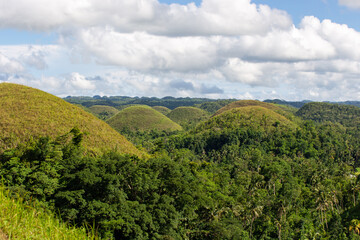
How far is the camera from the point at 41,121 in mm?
66500

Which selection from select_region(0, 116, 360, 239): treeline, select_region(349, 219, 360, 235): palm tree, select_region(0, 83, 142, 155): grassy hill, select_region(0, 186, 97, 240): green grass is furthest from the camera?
select_region(0, 83, 142, 155): grassy hill

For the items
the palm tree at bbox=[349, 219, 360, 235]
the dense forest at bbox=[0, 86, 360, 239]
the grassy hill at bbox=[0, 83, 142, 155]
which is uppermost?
the grassy hill at bbox=[0, 83, 142, 155]

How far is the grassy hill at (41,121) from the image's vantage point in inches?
2400

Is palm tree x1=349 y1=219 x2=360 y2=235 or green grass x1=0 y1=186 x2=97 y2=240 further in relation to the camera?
palm tree x1=349 y1=219 x2=360 y2=235

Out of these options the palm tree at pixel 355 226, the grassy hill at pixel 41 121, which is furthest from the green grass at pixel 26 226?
the palm tree at pixel 355 226

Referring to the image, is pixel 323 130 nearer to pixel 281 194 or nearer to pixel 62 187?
pixel 281 194

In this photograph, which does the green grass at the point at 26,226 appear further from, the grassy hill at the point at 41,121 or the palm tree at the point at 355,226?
the palm tree at the point at 355,226

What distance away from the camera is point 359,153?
506ft

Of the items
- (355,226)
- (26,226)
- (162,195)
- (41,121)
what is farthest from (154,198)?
(355,226)

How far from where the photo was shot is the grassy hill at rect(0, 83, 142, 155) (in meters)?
61.0

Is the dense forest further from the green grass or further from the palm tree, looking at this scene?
the green grass

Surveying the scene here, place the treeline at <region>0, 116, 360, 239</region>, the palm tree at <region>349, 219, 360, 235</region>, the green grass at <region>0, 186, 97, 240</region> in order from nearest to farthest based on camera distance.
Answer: the green grass at <region>0, 186, 97, 240</region> → the treeline at <region>0, 116, 360, 239</region> → the palm tree at <region>349, 219, 360, 235</region>

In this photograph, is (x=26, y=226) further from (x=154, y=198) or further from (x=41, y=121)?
(x=41, y=121)

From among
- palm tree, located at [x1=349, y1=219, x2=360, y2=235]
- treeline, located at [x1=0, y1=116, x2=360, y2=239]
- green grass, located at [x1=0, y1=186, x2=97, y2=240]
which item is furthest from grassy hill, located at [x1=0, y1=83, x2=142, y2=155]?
green grass, located at [x1=0, y1=186, x2=97, y2=240]
